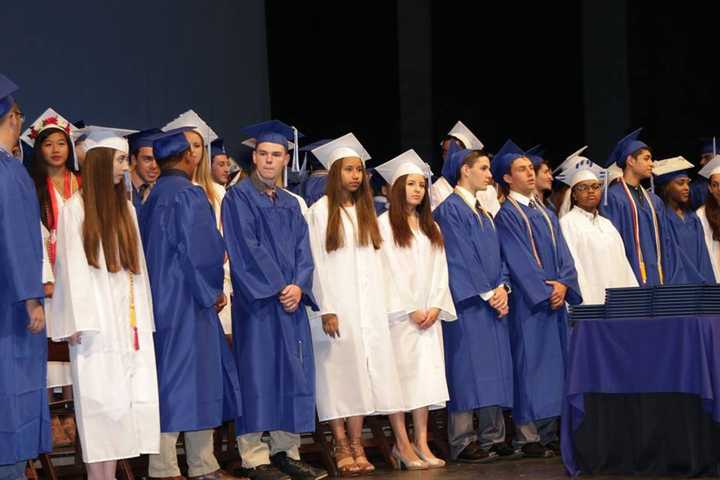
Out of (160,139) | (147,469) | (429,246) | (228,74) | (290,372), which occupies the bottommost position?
(147,469)

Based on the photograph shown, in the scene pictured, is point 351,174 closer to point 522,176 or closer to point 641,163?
point 522,176

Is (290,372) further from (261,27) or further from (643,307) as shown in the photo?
(261,27)

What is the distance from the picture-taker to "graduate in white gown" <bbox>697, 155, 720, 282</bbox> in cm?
913

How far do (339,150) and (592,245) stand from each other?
2159mm

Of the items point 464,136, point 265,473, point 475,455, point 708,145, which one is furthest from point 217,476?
point 708,145

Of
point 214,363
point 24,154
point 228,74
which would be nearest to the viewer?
point 214,363

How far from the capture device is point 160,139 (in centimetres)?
594

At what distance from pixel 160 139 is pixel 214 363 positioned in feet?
3.78

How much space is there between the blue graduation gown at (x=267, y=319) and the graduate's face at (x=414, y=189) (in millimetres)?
954

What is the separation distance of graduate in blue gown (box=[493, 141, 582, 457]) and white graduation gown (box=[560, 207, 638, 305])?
0.61 m

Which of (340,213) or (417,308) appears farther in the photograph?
(417,308)

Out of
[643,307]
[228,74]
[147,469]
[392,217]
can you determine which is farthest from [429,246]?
[228,74]

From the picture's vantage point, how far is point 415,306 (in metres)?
6.80

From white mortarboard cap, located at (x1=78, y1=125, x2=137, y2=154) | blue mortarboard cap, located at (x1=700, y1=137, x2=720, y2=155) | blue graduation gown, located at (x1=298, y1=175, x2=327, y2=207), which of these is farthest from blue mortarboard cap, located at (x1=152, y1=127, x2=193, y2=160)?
blue mortarboard cap, located at (x1=700, y1=137, x2=720, y2=155)
